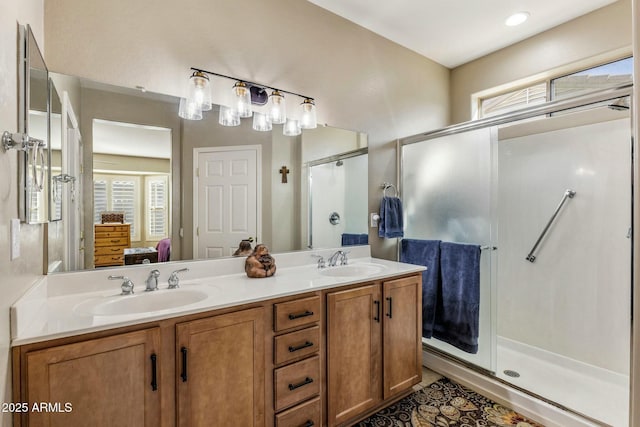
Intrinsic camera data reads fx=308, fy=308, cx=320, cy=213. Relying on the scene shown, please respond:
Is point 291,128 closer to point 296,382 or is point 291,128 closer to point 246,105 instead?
point 246,105

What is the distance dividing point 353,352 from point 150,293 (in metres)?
1.11

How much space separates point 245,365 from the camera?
1354mm

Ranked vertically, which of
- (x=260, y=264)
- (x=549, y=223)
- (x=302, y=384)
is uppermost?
(x=549, y=223)

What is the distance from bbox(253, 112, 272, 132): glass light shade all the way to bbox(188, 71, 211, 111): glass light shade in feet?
1.10

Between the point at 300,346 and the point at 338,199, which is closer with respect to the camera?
the point at 300,346

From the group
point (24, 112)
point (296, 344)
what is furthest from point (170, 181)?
point (296, 344)

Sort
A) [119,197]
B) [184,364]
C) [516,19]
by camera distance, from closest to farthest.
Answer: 1. [184,364]
2. [119,197]
3. [516,19]

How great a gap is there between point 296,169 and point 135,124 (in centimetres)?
100

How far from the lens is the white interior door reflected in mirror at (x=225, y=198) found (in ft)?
6.05

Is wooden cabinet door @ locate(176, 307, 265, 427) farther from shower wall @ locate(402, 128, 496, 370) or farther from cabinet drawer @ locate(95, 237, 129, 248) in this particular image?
shower wall @ locate(402, 128, 496, 370)

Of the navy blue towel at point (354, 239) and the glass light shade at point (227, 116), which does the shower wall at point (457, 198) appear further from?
the glass light shade at point (227, 116)

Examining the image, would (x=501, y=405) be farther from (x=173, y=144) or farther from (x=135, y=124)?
(x=135, y=124)

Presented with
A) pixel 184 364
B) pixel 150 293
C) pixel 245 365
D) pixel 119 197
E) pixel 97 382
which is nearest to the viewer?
pixel 97 382

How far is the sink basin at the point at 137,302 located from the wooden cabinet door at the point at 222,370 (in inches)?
9.8
